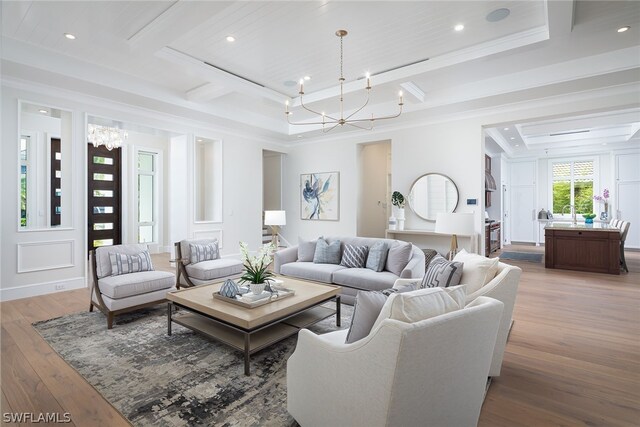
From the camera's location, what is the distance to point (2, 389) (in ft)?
7.23

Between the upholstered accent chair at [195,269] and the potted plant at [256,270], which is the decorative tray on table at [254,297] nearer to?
the potted plant at [256,270]

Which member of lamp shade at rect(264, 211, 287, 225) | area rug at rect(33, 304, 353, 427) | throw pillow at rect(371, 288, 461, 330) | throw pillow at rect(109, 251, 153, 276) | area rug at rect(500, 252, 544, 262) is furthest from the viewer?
area rug at rect(500, 252, 544, 262)

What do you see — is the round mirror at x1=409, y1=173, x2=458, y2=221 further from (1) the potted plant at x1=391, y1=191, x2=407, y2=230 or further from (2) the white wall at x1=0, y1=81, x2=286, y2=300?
(2) the white wall at x1=0, y1=81, x2=286, y2=300

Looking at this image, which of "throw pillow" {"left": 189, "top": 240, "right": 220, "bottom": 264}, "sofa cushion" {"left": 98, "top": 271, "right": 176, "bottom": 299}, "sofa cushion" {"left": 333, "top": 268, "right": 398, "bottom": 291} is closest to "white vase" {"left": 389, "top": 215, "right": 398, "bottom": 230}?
"sofa cushion" {"left": 333, "top": 268, "right": 398, "bottom": 291}

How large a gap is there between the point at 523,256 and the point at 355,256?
18.7 feet

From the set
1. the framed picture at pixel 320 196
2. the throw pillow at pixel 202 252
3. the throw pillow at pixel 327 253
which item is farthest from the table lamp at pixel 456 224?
the framed picture at pixel 320 196

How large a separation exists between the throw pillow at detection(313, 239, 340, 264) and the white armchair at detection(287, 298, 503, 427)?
291 cm

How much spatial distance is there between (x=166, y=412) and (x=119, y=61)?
14.0ft

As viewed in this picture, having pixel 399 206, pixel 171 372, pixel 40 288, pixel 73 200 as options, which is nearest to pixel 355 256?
pixel 399 206

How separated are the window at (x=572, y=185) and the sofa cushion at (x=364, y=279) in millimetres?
8874

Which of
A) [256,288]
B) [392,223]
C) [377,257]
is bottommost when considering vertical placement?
[256,288]

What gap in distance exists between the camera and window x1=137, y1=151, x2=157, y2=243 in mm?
8047

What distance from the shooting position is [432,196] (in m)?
5.85

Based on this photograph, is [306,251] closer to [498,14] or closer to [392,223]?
[392,223]
